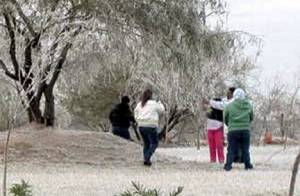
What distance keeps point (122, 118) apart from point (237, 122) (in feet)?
18.9

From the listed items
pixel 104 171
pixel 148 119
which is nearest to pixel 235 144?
pixel 148 119

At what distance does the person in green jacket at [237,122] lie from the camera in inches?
690

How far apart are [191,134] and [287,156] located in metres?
29.3

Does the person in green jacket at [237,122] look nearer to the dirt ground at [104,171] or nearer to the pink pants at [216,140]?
the dirt ground at [104,171]

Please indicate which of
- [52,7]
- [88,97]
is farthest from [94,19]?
[88,97]

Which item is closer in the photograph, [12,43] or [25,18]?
[12,43]

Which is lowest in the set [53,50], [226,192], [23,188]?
[226,192]

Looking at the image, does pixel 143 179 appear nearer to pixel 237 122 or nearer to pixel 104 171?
pixel 104 171

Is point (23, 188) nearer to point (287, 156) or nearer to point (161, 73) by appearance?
point (161, 73)

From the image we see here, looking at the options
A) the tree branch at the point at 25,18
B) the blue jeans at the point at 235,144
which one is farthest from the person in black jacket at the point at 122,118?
the blue jeans at the point at 235,144

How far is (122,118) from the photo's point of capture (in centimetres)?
2273

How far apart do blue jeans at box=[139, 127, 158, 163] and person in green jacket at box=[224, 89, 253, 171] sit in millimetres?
1715

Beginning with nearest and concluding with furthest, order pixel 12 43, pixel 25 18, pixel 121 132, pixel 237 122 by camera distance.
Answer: pixel 237 122 < pixel 12 43 < pixel 25 18 < pixel 121 132

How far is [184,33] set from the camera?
19188mm
